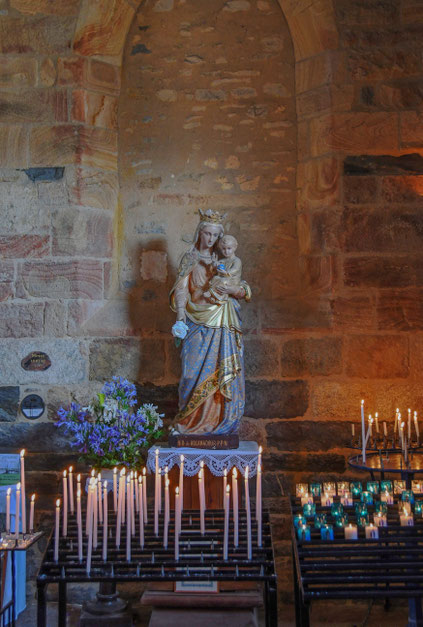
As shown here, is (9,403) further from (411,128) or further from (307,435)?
(411,128)

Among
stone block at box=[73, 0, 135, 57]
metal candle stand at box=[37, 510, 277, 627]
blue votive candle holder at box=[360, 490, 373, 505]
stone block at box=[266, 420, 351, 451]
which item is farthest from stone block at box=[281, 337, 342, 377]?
stone block at box=[73, 0, 135, 57]

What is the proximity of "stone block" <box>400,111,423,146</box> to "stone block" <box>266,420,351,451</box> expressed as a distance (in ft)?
7.36

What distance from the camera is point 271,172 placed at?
606 cm

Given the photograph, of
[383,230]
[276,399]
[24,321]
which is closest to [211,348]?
[276,399]

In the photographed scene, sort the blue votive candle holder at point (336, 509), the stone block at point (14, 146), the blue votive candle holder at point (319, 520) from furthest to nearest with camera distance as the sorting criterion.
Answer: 1. the stone block at point (14, 146)
2. the blue votive candle holder at point (336, 509)
3. the blue votive candle holder at point (319, 520)

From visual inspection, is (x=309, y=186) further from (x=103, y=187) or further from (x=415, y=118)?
(x=103, y=187)

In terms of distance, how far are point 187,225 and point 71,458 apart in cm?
210

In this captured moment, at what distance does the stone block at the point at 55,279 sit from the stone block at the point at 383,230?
2.09m

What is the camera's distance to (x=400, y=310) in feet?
18.4

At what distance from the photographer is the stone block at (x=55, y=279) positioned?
5695 mm

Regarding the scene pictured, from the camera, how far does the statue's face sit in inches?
204

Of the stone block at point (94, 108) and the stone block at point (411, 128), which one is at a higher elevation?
the stone block at point (94, 108)

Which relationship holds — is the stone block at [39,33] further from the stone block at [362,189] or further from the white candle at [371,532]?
the white candle at [371,532]

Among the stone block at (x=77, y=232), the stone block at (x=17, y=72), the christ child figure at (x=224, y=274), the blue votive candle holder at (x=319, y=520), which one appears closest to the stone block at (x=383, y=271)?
the christ child figure at (x=224, y=274)
